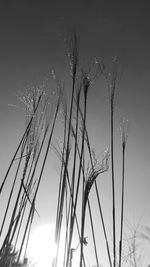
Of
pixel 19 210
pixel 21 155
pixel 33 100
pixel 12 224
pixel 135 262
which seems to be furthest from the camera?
pixel 135 262

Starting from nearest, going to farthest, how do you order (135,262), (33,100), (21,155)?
(21,155), (33,100), (135,262)

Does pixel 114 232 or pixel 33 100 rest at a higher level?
pixel 33 100

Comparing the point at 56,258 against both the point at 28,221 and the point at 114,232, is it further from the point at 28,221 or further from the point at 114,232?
the point at 114,232

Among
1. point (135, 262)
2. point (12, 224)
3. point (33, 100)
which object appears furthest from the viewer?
point (135, 262)

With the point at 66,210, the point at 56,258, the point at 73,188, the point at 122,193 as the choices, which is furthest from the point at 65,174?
the point at 56,258

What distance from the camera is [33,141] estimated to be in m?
2.79

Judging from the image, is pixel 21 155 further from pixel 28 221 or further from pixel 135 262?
pixel 135 262

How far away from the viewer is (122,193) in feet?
8.96

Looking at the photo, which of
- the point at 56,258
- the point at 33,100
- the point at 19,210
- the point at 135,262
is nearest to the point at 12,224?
the point at 19,210

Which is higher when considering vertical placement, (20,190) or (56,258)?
(20,190)

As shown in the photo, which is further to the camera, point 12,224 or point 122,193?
point 122,193

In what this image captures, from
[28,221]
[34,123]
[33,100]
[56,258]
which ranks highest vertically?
[33,100]

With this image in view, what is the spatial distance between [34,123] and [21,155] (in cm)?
38

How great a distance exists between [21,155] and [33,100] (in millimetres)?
622
